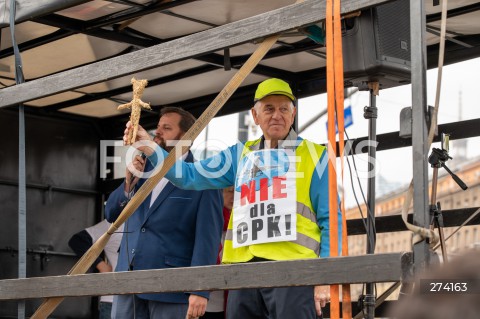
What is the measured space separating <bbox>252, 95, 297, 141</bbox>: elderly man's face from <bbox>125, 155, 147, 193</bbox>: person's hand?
0.67 meters

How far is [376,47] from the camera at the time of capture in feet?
10.4

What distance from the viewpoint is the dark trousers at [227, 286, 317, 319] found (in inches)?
142

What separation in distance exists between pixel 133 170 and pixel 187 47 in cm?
117

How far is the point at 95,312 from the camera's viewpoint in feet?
23.8

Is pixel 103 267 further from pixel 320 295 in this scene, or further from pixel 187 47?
pixel 187 47

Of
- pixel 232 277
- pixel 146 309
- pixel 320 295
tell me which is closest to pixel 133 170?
pixel 146 309

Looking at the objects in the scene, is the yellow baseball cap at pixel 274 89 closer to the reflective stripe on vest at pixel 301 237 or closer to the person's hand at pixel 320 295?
the reflective stripe on vest at pixel 301 237

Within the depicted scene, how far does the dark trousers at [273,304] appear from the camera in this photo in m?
3.62

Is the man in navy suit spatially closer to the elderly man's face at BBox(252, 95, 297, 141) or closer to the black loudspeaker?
the elderly man's face at BBox(252, 95, 297, 141)

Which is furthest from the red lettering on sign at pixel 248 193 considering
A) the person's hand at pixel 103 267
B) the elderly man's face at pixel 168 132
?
the person's hand at pixel 103 267

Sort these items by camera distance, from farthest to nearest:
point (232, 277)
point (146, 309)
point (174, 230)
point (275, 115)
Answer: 1. point (174, 230)
2. point (146, 309)
3. point (275, 115)
4. point (232, 277)

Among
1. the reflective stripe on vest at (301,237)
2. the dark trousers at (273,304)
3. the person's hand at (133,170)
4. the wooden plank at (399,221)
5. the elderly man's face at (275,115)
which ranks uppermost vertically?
the elderly man's face at (275,115)

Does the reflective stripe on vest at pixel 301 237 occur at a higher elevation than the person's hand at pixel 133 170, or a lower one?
lower

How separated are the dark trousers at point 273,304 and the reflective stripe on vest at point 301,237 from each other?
0.50 feet
